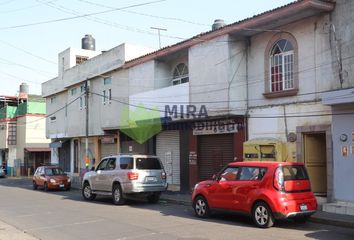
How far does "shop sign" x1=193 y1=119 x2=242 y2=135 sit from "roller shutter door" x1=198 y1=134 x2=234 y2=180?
0.29 m

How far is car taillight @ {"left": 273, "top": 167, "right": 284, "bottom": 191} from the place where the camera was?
448 inches

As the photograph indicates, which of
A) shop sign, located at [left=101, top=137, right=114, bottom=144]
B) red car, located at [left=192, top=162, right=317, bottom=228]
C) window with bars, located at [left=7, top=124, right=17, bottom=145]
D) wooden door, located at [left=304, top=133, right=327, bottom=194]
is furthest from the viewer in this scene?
window with bars, located at [left=7, top=124, right=17, bottom=145]

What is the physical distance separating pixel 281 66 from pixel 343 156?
4.43 meters

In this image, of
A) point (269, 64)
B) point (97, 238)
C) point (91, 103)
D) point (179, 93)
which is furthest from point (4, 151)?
point (97, 238)

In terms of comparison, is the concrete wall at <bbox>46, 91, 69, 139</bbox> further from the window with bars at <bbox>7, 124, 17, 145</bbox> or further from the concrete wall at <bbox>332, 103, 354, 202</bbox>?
the concrete wall at <bbox>332, 103, 354, 202</bbox>

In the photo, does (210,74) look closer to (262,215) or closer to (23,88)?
(262,215)

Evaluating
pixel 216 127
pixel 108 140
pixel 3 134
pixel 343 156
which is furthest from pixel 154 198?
pixel 3 134

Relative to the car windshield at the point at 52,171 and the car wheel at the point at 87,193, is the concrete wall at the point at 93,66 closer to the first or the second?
the car windshield at the point at 52,171

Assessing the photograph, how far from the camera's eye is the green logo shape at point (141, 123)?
76.0ft

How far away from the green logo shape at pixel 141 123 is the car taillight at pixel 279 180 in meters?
11.6

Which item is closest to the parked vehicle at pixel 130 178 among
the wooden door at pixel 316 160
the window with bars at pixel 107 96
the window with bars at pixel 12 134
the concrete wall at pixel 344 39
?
the wooden door at pixel 316 160

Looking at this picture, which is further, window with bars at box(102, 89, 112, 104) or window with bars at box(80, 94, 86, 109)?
window with bars at box(80, 94, 86, 109)

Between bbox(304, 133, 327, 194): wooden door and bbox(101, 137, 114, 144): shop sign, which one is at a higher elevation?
bbox(101, 137, 114, 144): shop sign

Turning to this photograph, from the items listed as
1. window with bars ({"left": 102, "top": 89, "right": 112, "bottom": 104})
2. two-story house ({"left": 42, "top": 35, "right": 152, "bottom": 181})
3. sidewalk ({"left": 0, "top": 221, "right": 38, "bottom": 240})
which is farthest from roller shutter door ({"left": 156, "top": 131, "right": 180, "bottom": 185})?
sidewalk ({"left": 0, "top": 221, "right": 38, "bottom": 240})
